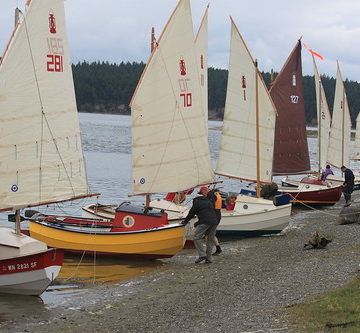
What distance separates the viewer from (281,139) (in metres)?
39.3

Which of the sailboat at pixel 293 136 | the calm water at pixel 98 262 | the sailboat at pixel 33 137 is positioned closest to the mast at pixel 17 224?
the sailboat at pixel 33 137

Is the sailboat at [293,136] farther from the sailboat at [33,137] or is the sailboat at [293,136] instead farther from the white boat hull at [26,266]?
the white boat hull at [26,266]

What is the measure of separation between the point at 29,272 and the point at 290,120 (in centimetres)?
2402

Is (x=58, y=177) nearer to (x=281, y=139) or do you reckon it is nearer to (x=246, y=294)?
(x=246, y=294)

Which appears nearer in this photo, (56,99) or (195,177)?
(56,99)

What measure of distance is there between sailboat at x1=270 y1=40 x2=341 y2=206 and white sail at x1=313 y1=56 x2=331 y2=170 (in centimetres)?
496

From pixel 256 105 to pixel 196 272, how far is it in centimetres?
1302

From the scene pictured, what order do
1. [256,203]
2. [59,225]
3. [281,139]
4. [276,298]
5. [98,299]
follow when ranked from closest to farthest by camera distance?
1. [276,298]
2. [98,299]
3. [59,225]
4. [256,203]
5. [281,139]

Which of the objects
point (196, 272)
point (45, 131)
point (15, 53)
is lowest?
point (196, 272)

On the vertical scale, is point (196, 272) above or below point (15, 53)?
below

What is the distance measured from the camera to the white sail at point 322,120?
150ft

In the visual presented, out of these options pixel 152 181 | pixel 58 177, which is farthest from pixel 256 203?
pixel 58 177

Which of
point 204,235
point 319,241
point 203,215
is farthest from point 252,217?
point 203,215

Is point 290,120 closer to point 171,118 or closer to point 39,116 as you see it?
point 171,118
